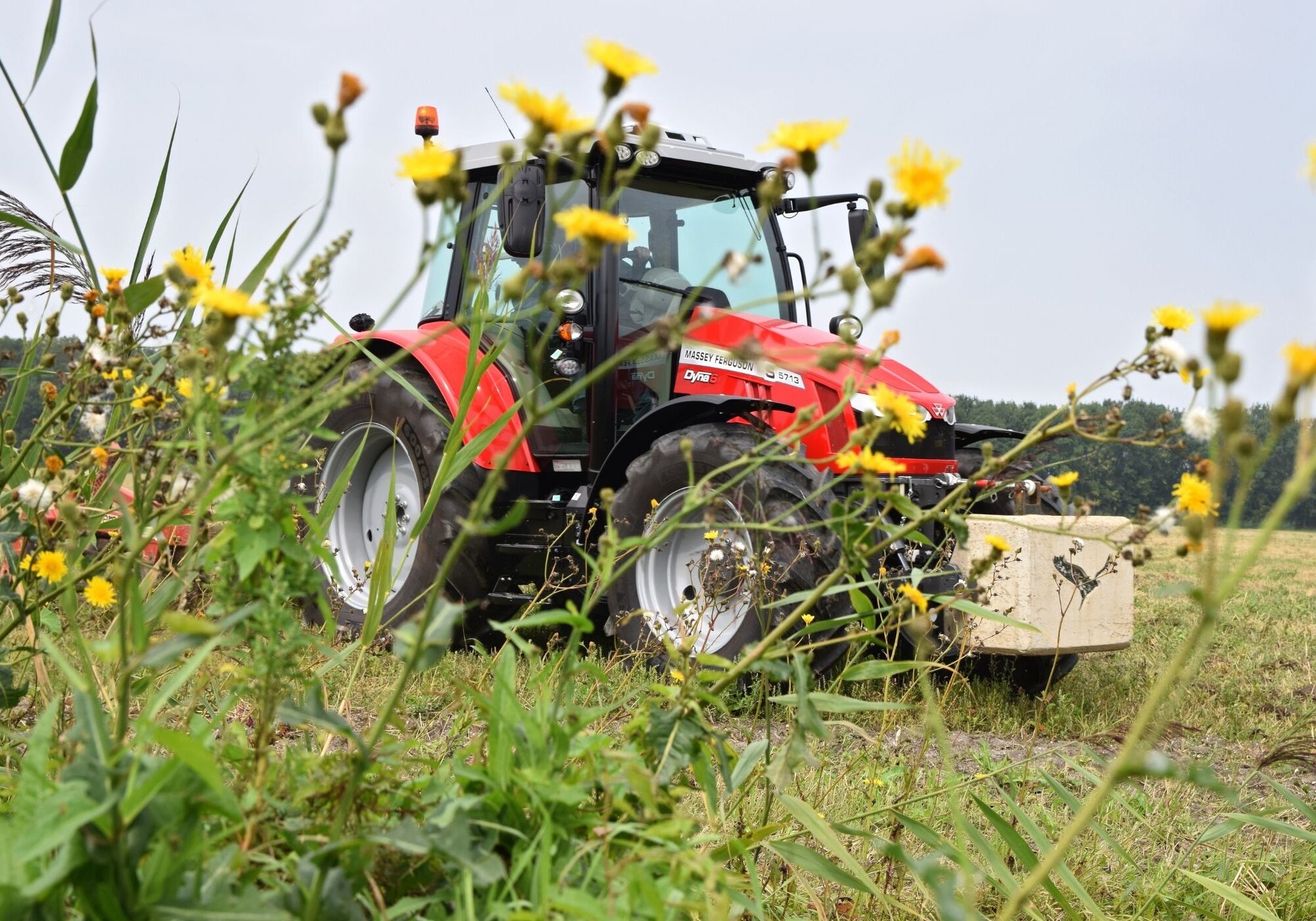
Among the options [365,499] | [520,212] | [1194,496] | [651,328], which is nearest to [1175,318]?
[1194,496]

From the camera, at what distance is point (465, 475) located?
14.4 ft

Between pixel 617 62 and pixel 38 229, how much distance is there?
119 centimetres

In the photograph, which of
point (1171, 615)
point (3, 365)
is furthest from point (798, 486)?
point (1171, 615)

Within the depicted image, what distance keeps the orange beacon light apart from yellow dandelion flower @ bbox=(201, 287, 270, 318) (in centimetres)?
342

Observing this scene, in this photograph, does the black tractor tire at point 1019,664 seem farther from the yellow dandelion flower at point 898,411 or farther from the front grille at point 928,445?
the yellow dandelion flower at point 898,411

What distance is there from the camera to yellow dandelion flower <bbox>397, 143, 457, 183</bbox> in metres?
0.72

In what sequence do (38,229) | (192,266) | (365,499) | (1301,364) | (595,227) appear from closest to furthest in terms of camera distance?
(1301,364)
(595,227)
(192,266)
(38,229)
(365,499)

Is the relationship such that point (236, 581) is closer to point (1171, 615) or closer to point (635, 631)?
point (635, 631)

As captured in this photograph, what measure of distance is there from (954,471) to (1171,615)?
2.48m

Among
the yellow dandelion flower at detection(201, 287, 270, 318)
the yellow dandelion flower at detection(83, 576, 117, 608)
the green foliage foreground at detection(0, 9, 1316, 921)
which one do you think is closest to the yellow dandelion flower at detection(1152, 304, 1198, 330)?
the green foliage foreground at detection(0, 9, 1316, 921)

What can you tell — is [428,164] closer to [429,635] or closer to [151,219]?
[429,635]

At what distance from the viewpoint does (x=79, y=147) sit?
1.27 meters

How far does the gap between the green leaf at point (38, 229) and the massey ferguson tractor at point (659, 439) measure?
172 cm

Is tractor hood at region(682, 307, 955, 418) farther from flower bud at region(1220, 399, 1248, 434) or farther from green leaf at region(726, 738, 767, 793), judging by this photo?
flower bud at region(1220, 399, 1248, 434)
